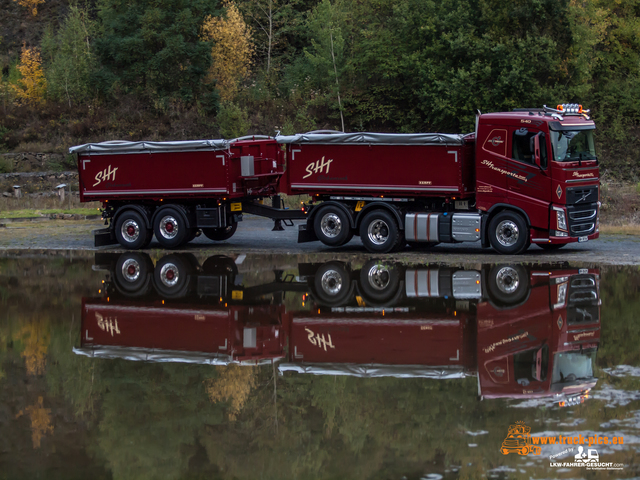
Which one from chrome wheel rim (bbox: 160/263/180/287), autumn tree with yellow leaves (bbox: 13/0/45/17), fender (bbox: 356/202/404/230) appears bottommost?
chrome wheel rim (bbox: 160/263/180/287)

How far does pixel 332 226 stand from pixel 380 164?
211cm

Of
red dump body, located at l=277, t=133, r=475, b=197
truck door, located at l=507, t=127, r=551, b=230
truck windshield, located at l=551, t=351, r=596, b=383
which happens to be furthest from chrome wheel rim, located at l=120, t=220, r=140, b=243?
truck windshield, located at l=551, t=351, r=596, b=383

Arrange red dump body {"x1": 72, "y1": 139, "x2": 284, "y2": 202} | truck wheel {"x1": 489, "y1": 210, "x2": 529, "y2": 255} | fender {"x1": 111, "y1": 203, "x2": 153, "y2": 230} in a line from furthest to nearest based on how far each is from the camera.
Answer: fender {"x1": 111, "y1": 203, "x2": 153, "y2": 230}, red dump body {"x1": 72, "y1": 139, "x2": 284, "y2": 202}, truck wheel {"x1": 489, "y1": 210, "x2": 529, "y2": 255}

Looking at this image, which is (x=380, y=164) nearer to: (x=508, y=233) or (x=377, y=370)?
(x=508, y=233)

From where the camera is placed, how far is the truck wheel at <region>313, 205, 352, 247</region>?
69.7ft

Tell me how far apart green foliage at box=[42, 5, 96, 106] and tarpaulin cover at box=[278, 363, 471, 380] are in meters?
50.2

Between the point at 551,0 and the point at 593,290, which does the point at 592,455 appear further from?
the point at 551,0

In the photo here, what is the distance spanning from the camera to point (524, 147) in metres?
19.2

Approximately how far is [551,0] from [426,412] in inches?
1622

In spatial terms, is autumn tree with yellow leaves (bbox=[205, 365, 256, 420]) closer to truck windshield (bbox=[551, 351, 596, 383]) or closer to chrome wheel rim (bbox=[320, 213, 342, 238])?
truck windshield (bbox=[551, 351, 596, 383])

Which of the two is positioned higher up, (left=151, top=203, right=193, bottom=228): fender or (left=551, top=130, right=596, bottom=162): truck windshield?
(left=551, top=130, right=596, bottom=162): truck windshield

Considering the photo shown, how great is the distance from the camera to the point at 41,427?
25.2 ft

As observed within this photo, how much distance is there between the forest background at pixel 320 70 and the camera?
45.3 metres

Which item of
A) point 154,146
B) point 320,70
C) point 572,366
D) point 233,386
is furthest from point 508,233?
point 320,70
